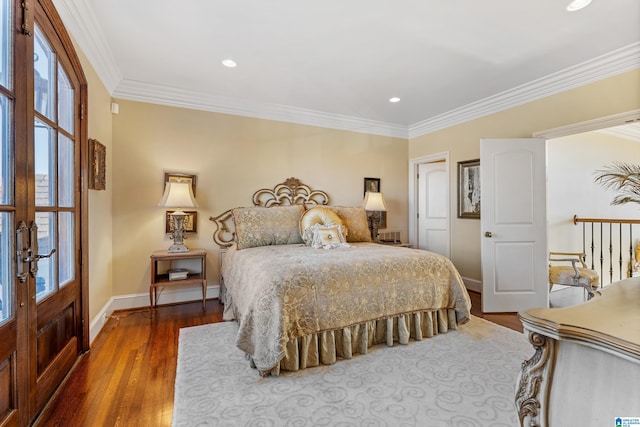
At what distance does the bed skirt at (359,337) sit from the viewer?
1.99 metres

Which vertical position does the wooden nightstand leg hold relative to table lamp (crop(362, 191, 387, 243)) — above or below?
below

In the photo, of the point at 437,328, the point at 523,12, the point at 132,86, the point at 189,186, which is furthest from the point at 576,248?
the point at 132,86

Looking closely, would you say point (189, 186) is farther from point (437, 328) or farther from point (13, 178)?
point (437, 328)

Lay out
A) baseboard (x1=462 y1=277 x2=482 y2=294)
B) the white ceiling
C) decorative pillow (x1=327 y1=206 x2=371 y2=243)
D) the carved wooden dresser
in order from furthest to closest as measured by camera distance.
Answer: baseboard (x1=462 y1=277 x2=482 y2=294)
decorative pillow (x1=327 y1=206 x2=371 y2=243)
the white ceiling
the carved wooden dresser

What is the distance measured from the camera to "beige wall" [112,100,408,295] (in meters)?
3.29

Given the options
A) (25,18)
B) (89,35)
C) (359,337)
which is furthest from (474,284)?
(89,35)

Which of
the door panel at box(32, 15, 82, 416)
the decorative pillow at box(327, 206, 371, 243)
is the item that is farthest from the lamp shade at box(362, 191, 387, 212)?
the door panel at box(32, 15, 82, 416)

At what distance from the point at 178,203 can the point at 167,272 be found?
0.92m

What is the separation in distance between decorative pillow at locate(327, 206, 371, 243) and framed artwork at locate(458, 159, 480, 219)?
1.60 metres

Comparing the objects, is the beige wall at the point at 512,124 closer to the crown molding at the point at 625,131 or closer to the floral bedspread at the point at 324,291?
the floral bedspread at the point at 324,291

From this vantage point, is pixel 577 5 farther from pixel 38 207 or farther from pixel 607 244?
pixel 607 244

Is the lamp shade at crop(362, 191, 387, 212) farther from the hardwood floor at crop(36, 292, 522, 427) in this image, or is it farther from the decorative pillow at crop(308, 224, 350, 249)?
the hardwood floor at crop(36, 292, 522, 427)

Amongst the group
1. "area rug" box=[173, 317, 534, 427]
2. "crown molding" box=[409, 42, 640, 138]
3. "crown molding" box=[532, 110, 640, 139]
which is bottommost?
"area rug" box=[173, 317, 534, 427]

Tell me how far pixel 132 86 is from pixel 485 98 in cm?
446
